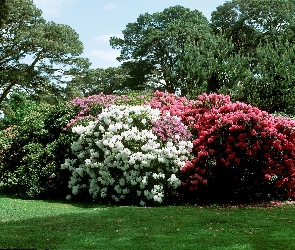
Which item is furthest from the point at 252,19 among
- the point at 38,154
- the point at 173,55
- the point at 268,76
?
the point at 38,154

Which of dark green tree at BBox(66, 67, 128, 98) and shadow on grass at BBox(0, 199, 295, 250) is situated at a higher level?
dark green tree at BBox(66, 67, 128, 98)

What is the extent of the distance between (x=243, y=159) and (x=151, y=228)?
4136 millimetres

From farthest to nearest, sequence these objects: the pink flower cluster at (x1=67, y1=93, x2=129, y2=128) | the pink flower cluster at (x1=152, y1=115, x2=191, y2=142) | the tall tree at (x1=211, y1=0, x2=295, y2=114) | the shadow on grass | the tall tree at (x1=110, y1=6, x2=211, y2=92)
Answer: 1. the tall tree at (x1=110, y1=6, x2=211, y2=92)
2. the tall tree at (x1=211, y1=0, x2=295, y2=114)
3. the pink flower cluster at (x1=67, y1=93, x2=129, y2=128)
4. the pink flower cluster at (x1=152, y1=115, x2=191, y2=142)
5. the shadow on grass

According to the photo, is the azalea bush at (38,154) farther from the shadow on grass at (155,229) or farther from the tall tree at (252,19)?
the tall tree at (252,19)

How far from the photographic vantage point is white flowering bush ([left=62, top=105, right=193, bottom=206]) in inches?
448

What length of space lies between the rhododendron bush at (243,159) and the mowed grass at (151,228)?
909mm

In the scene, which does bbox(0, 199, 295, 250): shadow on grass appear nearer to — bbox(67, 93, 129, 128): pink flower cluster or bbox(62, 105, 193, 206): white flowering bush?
bbox(62, 105, 193, 206): white flowering bush

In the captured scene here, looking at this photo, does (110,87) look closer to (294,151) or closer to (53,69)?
(53,69)

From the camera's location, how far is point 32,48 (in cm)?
2962

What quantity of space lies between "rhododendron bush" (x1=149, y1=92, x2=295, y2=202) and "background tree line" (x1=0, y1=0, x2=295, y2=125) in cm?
1392

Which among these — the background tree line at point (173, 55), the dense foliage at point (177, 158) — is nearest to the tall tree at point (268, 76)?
the background tree line at point (173, 55)

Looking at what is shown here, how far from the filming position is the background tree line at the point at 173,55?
86.3 feet

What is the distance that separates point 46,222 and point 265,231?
398 centimetres

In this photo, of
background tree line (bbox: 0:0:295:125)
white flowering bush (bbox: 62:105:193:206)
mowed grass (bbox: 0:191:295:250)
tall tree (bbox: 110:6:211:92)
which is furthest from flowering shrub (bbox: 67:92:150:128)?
tall tree (bbox: 110:6:211:92)
